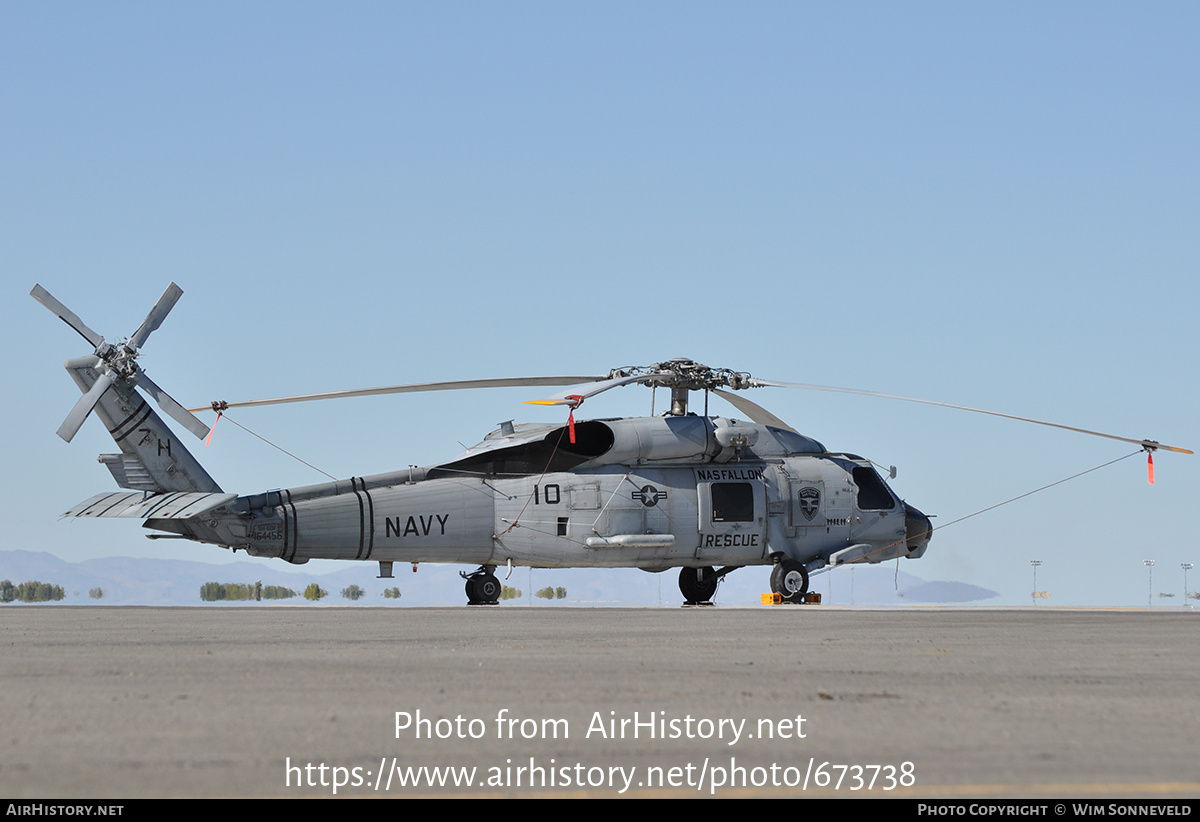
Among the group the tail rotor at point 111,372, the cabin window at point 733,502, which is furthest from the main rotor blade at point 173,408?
the cabin window at point 733,502

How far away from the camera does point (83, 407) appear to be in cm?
2983

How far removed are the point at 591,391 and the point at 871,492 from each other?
32.4ft

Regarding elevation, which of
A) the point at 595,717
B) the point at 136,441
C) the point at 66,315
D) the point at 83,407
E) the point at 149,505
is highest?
the point at 66,315

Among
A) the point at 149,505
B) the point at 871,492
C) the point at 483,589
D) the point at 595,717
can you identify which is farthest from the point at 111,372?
the point at 595,717

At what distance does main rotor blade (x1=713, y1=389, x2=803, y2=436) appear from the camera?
34844 mm

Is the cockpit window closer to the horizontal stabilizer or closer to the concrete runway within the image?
the horizontal stabilizer

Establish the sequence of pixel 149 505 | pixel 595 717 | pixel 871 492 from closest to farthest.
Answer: pixel 595 717 < pixel 149 505 < pixel 871 492

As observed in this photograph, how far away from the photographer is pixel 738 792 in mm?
5914

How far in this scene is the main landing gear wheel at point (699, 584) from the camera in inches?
1411

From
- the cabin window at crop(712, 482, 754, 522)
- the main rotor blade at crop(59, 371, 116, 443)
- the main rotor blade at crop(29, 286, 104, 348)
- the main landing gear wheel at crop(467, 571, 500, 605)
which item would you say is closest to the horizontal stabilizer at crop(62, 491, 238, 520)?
the main rotor blade at crop(59, 371, 116, 443)

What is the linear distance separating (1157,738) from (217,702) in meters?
6.28

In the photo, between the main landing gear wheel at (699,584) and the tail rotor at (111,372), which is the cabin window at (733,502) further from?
the tail rotor at (111,372)

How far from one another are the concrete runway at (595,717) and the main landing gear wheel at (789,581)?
1735 cm

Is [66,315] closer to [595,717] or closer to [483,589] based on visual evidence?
[483,589]
